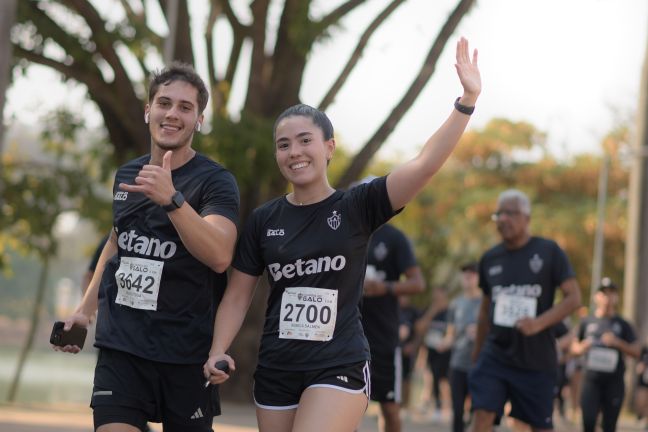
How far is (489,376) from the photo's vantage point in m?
9.71

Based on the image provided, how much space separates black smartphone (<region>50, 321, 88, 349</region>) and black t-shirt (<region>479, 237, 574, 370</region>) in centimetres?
432

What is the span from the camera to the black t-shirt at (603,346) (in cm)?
1379

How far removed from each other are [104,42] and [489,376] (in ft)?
32.4

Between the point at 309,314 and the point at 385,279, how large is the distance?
473cm

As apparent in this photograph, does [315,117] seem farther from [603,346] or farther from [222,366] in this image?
[603,346]

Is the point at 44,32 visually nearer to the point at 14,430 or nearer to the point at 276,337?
the point at 14,430

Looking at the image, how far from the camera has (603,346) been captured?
14.1 meters

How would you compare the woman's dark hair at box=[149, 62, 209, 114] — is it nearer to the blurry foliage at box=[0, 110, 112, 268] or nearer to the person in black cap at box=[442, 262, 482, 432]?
the person in black cap at box=[442, 262, 482, 432]

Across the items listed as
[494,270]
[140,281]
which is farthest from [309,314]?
[494,270]

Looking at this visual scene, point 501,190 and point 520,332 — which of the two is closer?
point 520,332

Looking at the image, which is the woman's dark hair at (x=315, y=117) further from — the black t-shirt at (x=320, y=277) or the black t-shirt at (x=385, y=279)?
the black t-shirt at (x=385, y=279)

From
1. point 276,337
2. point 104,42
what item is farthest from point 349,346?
point 104,42

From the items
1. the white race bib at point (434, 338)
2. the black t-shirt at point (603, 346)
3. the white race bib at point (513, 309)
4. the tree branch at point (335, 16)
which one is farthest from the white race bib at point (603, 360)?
the white race bib at point (434, 338)

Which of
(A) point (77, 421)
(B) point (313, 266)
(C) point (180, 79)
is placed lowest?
(A) point (77, 421)
